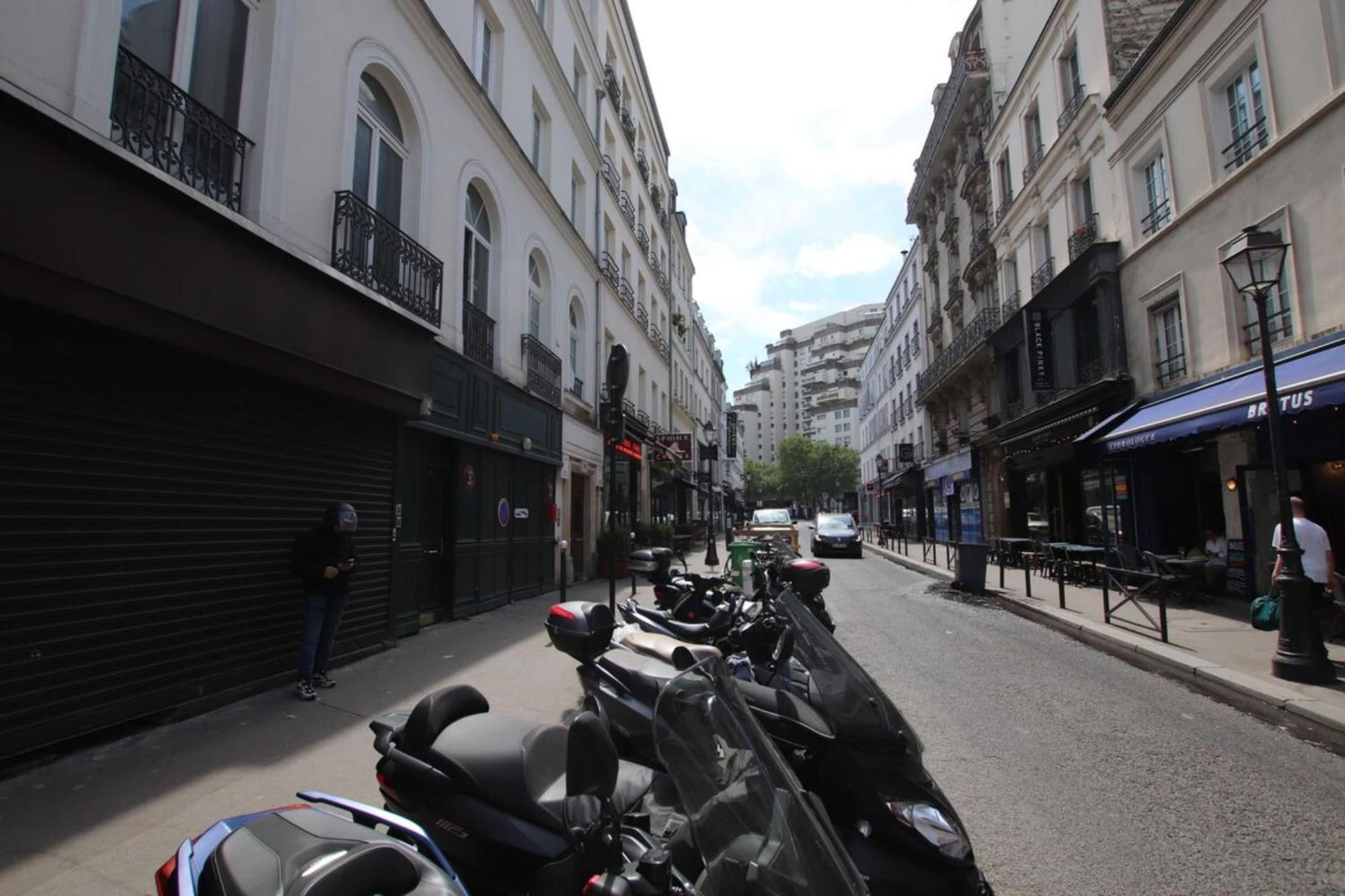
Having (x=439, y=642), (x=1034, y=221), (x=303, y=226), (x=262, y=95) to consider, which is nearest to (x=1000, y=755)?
(x=439, y=642)

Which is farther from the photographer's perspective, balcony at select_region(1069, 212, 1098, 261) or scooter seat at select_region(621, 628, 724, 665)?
balcony at select_region(1069, 212, 1098, 261)

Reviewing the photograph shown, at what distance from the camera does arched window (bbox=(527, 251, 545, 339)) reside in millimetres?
12469

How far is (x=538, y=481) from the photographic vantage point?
1177cm

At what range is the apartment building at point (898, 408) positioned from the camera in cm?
3419

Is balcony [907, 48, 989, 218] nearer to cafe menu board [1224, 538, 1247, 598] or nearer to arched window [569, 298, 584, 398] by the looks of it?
arched window [569, 298, 584, 398]

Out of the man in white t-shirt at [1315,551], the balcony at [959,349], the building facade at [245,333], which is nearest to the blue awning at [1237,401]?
the man in white t-shirt at [1315,551]

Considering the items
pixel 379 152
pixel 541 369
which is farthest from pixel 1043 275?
pixel 379 152

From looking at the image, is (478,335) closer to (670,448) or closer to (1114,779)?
(1114,779)

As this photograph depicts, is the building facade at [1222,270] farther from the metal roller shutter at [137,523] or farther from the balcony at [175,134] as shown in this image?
the balcony at [175,134]

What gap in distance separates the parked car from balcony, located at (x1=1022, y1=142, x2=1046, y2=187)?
1199 cm

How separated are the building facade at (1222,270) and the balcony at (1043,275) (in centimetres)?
304

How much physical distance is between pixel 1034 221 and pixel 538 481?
15.2 m

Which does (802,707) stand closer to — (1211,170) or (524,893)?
(524,893)

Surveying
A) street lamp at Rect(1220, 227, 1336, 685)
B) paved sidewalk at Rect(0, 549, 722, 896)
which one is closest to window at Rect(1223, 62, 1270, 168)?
street lamp at Rect(1220, 227, 1336, 685)
